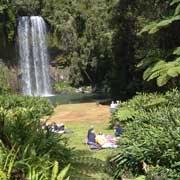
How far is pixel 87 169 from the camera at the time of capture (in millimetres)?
8148

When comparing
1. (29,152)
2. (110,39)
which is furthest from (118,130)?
(110,39)

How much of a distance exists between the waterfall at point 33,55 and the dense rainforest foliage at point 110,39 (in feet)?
1.97

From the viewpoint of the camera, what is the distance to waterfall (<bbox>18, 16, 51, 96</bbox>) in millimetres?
39812

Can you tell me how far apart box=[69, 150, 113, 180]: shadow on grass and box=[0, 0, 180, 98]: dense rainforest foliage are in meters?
9.09

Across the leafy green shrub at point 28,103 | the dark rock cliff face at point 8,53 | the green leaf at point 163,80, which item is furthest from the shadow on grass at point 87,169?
the dark rock cliff face at point 8,53

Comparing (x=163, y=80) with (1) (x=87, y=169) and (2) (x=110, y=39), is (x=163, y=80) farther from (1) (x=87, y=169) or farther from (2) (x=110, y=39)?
(2) (x=110, y=39)

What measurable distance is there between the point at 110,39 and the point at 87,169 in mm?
20775

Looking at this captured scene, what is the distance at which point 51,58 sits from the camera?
4116cm

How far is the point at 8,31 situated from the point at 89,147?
90.0ft

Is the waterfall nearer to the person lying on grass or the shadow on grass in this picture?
the person lying on grass

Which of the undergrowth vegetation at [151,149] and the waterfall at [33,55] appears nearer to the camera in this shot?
the undergrowth vegetation at [151,149]

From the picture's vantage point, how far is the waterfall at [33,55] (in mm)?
39812

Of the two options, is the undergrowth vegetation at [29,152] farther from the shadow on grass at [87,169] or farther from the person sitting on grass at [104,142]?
the person sitting on grass at [104,142]

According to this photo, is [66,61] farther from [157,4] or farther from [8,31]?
[157,4]
